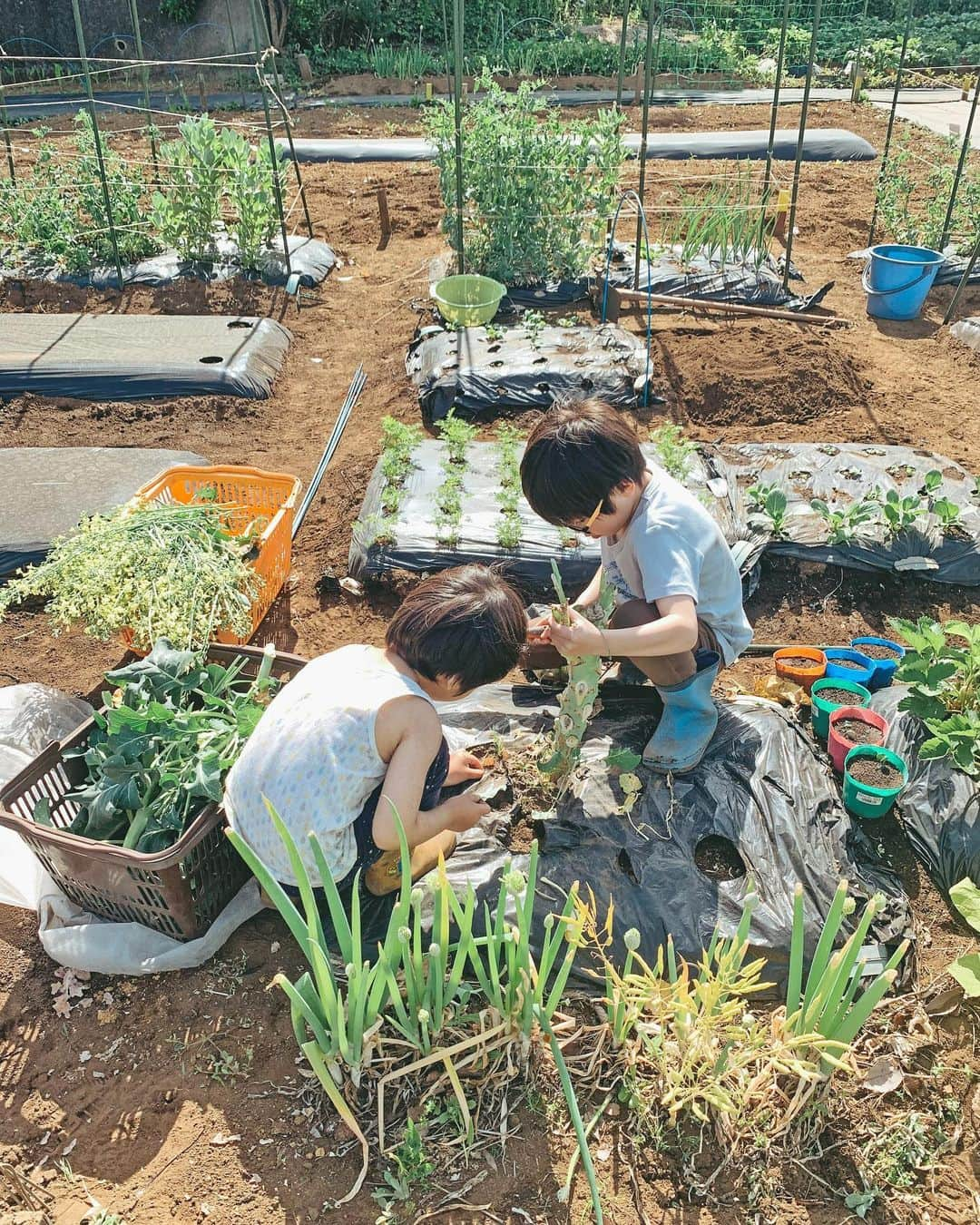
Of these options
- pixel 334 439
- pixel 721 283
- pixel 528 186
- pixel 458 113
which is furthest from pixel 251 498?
pixel 721 283

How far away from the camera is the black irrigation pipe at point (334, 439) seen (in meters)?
4.14

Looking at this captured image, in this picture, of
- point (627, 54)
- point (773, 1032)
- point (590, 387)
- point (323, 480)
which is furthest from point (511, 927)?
point (627, 54)

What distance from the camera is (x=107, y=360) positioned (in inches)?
198

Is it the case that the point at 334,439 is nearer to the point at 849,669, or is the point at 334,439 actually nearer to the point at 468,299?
the point at 468,299

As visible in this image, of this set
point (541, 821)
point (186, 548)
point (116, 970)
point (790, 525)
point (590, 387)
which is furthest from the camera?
point (590, 387)

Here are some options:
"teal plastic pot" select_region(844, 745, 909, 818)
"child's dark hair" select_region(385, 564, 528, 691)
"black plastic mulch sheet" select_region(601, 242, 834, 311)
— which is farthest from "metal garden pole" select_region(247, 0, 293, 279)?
"teal plastic pot" select_region(844, 745, 909, 818)

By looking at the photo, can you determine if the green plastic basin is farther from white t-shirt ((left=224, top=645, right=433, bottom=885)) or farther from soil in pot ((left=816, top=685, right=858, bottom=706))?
white t-shirt ((left=224, top=645, right=433, bottom=885))

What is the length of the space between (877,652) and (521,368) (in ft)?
7.96

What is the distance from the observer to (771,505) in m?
3.64

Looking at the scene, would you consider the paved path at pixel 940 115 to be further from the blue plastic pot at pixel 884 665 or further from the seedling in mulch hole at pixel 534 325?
the blue plastic pot at pixel 884 665

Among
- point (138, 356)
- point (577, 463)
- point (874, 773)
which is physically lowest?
point (874, 773)

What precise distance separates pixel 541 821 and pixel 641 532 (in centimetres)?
76

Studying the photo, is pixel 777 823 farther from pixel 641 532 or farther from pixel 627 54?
pixel 627 54

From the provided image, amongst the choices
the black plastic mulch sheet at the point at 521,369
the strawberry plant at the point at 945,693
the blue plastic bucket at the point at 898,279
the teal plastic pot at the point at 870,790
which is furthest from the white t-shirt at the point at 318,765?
the blue plastic bucket at the point at 898,279
